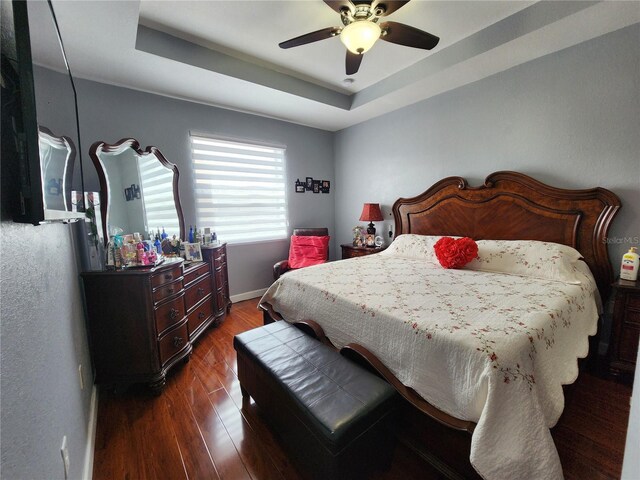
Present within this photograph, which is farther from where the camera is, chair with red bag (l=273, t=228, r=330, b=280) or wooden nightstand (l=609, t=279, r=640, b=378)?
chair with red bag (l=273, t=228, r=330, b=280)

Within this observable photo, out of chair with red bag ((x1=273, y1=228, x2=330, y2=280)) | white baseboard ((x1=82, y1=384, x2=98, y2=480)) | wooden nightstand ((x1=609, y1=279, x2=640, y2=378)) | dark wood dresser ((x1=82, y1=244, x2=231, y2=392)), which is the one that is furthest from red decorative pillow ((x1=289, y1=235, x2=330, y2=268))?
wooden nightstand ((x1=609, y1=279, x2=640, y2=378))

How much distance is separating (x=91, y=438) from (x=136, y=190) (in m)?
1.82

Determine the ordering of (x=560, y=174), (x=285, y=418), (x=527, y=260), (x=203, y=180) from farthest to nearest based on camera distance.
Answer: (x=203, y=180) → (x=560, y=174) → (x=527, y=260) → (x=285, y=418)

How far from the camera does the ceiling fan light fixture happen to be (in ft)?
5.47

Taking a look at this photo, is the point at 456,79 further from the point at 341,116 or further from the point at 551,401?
the point at 551,401

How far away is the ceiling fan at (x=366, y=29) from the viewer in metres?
1.63

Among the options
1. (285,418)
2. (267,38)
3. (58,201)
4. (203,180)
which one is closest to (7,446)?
(58,201)

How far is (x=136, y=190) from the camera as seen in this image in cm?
240

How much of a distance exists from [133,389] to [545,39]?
4069 mm

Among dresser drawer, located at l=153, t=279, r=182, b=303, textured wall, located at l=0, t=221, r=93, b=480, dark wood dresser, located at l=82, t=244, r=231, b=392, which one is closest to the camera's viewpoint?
textured wall, located at l=0, t=221, r=93, b=480

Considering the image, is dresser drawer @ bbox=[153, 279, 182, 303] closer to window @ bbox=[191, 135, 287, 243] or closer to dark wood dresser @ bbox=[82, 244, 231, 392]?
dark wood dresser @ bbox=[82, 244, 231, 392]

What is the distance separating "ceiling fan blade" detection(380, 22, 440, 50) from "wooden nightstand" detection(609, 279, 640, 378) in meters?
2.14

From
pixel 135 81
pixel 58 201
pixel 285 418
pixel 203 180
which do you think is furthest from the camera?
pixel 203 180

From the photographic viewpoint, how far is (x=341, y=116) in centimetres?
365
